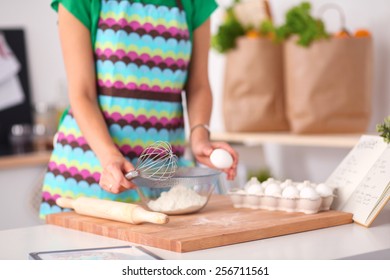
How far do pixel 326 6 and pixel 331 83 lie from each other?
37cm

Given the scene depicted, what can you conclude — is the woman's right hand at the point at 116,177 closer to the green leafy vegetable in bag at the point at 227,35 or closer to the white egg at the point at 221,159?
the white egg at the point at 221,159

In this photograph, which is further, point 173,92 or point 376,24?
point 376,24

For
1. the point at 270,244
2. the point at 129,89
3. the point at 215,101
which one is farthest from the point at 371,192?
the point at 215,101

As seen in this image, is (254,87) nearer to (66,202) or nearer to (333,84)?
(333,84)

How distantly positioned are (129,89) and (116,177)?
13.8 inches

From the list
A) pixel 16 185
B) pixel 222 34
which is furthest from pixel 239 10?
pixel 16 185

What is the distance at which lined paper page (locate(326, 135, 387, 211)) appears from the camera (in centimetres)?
138

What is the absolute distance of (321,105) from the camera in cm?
245

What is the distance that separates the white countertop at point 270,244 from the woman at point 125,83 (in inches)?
10.5

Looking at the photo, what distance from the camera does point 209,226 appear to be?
1.21m

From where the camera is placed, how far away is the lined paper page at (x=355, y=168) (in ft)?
4.53

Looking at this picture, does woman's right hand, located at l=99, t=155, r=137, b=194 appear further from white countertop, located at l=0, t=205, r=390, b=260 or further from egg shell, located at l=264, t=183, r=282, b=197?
egg shell, located at l=264, t=183, r=282, b=197
